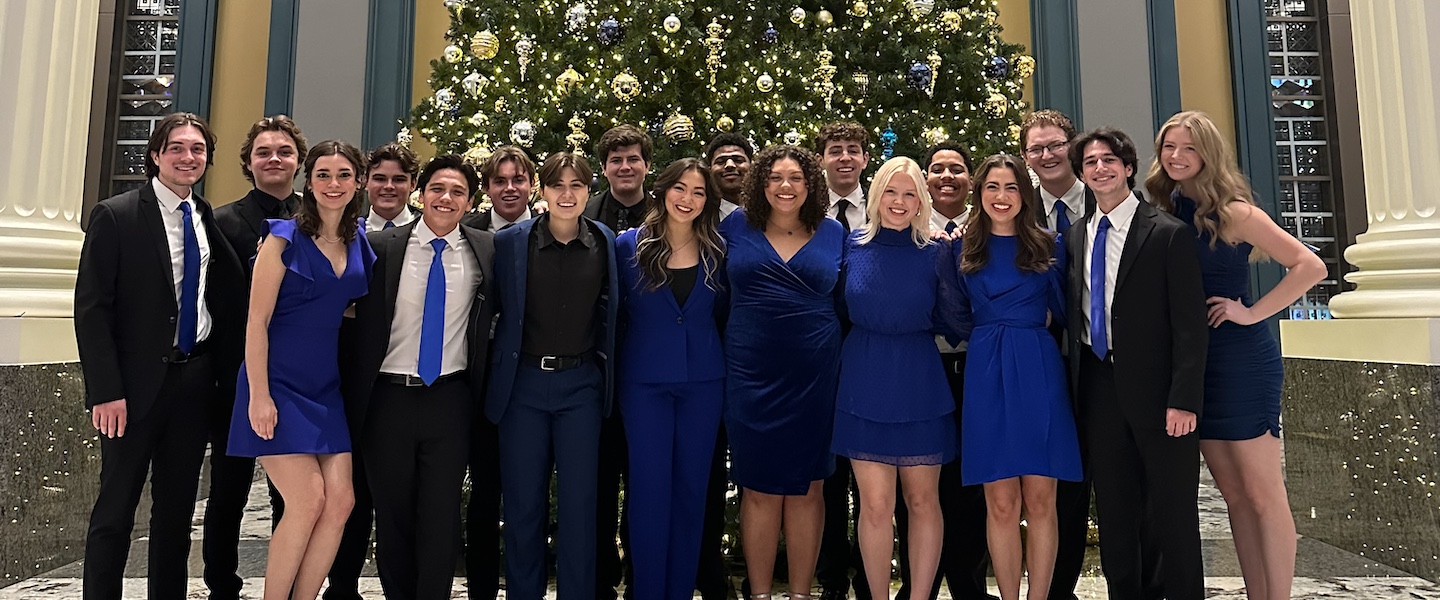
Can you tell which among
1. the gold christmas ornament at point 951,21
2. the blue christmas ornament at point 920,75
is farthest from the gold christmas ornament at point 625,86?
the gold christmas ornament at point 951,21

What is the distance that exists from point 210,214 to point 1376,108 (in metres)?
4.88

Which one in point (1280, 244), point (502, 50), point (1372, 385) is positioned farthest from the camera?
point (502, 50)

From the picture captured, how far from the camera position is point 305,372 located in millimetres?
2553

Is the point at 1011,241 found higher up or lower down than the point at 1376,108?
lower down

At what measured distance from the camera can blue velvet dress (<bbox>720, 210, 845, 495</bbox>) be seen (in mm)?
2869

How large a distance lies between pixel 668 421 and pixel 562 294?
56 cm

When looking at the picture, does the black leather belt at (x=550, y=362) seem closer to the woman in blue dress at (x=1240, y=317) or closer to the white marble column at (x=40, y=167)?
the woman in blue dress at (x=1240, y=317)

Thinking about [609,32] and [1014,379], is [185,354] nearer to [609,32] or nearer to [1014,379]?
[1014,379]

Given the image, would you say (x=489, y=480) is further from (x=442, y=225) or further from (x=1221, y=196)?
(x=1221, y=196)

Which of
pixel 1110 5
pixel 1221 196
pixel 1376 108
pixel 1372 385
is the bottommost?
pixel 1372 385

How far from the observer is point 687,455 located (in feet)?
9.52

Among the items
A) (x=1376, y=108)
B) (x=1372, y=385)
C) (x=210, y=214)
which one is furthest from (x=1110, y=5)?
(x=210, y=214)

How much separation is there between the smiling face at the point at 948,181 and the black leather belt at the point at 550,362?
151 cm

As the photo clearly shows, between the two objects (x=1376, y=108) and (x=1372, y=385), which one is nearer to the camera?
(x=1372, y=385)
